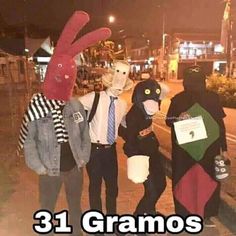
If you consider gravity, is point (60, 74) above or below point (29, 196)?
above

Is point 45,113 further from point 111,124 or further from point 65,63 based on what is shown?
point 111,124

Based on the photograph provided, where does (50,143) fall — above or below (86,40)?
below

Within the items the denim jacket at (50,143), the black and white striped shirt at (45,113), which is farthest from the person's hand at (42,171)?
the black and white striped shirt at (45,113)

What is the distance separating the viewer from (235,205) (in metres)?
4.59

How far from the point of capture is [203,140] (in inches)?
154

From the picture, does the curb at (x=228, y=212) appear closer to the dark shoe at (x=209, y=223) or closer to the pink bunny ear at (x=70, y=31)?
the dark shoe at (x=209, y=223)

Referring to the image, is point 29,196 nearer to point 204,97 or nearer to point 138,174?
point 138,174

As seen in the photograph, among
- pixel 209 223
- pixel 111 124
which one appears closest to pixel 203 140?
pixel 111 124

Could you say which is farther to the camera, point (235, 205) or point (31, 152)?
point (235, 205)

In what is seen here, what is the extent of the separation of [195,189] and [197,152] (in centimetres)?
41

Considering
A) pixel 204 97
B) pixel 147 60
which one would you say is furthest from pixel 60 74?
pixel 147 60

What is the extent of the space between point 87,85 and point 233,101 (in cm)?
1426

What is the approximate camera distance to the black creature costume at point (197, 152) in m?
3.86

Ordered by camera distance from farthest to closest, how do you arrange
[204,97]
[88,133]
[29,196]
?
[29,196] < [204,97] < [88,133]
